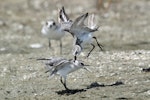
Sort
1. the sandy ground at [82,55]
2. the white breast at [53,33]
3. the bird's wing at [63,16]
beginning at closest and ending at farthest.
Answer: the sandy ground at [82,55] → the bird's wing at [63,16] → the white breast at [53,33]

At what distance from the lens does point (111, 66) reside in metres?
7.73

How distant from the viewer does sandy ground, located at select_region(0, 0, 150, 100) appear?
6711mm

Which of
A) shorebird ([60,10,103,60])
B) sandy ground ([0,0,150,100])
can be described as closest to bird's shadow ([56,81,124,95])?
sandy ground ([0,0,150,100])

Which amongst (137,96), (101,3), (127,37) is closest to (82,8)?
(101,3)

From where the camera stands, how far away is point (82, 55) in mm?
8812

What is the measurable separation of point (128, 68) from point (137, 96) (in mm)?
1238

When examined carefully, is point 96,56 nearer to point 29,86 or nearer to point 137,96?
point 29,86

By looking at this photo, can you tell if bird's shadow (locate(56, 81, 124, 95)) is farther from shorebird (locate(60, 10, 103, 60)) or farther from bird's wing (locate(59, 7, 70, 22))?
bird's wing (locate(59, 7, 70, 22))

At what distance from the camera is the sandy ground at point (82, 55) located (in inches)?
264

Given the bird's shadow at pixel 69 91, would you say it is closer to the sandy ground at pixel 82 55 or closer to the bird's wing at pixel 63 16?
the sandy ground at pixel 82 55

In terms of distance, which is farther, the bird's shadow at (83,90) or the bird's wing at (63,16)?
the bird's wing at (63,16)

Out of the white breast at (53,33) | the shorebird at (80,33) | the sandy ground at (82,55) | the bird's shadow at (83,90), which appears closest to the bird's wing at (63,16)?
the shorebird at (80,33)

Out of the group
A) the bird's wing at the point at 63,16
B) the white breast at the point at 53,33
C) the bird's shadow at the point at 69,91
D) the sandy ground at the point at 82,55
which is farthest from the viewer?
the white breast at the point at 53,33

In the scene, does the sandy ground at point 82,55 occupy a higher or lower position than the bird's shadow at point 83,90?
higher
